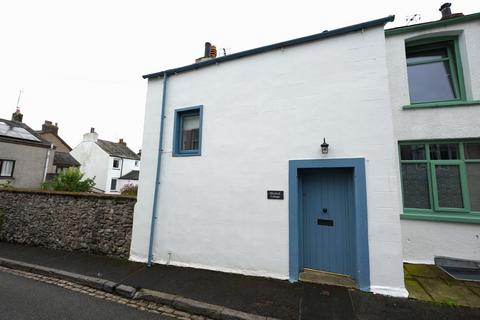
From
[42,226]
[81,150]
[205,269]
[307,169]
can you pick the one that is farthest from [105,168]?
[307,169]

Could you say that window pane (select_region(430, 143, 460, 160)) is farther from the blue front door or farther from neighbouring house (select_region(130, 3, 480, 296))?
the blue front door

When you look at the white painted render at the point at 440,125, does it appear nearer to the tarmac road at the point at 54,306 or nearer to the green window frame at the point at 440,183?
the green window frame at the point at 440,183

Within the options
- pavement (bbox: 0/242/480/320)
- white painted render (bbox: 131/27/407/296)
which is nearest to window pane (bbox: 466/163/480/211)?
white painted render (bbox: 131/27/407/296)

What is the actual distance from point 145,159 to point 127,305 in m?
3.51

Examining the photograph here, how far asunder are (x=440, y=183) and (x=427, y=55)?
12.2 feet

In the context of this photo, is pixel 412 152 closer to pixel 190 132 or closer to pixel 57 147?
pixel 190 132

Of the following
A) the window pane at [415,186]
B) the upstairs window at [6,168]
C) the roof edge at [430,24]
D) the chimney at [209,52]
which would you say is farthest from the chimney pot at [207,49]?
the upstairs window at [6,168]

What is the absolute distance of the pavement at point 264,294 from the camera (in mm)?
3305

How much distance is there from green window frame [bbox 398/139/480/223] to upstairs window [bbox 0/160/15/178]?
21640mm

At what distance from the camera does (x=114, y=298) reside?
404cm

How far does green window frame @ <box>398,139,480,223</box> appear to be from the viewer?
5.12 metres

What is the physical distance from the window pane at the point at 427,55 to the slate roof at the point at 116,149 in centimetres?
2896

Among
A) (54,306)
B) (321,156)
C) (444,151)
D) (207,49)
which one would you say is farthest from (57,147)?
(444,151)

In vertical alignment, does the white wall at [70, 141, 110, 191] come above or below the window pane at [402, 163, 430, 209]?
above
